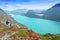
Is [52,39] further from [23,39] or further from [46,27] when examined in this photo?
[46,27]

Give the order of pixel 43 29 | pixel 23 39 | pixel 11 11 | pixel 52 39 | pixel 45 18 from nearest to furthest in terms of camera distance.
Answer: pixel 23 39 → pixel 52 39 → pixel 43 29 → pixel 11 11 → pixel 45 18

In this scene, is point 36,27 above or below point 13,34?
above

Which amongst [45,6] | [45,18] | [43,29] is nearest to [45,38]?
[43,29]

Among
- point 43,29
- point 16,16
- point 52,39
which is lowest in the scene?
point 52,39

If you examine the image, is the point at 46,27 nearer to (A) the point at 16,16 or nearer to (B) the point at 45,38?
(A) the point at 16,16

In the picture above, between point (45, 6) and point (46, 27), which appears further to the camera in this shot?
point (45, 6)

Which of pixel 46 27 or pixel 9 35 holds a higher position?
pixel 46 27

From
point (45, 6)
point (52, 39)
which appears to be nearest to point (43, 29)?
point (45, 6)

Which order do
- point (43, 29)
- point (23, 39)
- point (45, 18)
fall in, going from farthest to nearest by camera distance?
point (45, 18), point (43, 29), point (23, 39)

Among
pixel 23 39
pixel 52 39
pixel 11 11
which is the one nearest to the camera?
pixel 23 39
